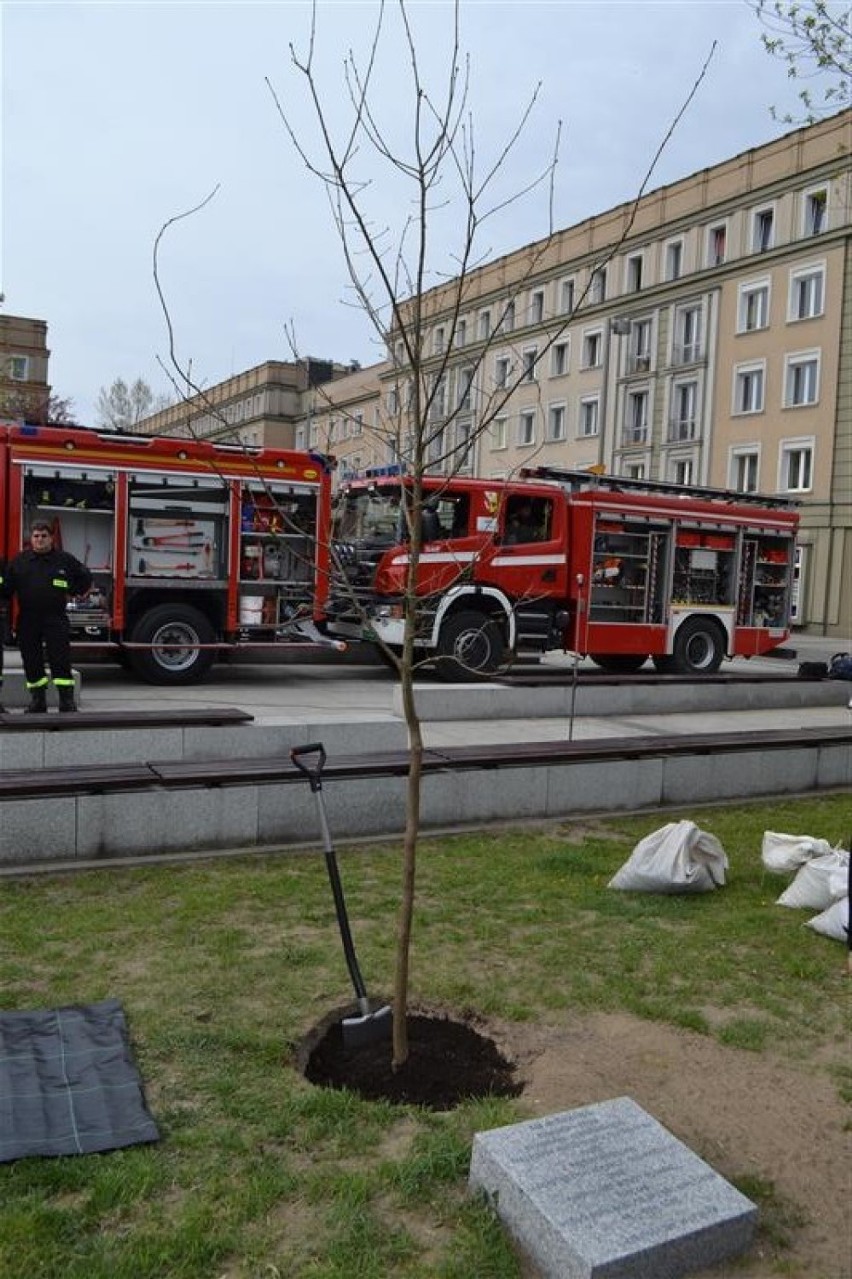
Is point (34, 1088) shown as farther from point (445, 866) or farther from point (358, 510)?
point (358, 510)

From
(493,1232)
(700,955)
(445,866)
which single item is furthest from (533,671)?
(493,1232)

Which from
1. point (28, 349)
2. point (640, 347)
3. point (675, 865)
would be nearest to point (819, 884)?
point (675, 865)

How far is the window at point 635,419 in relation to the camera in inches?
1715

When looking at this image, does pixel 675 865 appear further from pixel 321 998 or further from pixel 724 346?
pixel 724 346

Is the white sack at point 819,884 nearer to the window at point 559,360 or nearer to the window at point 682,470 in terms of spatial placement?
the window at point 682,470

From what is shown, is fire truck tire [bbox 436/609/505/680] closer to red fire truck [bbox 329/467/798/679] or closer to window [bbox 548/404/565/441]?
red fire truck [bbox 329/467/798/679]

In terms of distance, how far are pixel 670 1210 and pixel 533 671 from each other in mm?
12465

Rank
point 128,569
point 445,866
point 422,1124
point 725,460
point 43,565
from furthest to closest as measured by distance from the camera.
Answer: point 725,460 → point 128,569 → point 43,565 → point 445,866 → point 422,1124

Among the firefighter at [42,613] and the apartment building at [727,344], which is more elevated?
the apartment building at [727,344]

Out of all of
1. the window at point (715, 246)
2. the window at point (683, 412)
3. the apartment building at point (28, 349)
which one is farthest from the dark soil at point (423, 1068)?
the apartment building at point (28, 349)

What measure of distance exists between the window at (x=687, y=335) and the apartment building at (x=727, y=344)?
0.06m

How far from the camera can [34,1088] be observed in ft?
11.8

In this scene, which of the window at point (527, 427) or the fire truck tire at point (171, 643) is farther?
the window at point (527, 427)

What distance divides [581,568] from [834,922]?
10856mm
